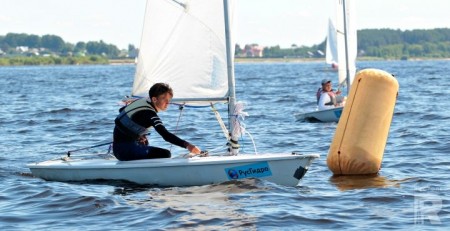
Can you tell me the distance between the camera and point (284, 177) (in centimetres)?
1308

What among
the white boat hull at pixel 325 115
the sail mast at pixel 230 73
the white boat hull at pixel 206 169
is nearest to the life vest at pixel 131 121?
the white boat hull at pixel 206 169

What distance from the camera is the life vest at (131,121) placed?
1325cm

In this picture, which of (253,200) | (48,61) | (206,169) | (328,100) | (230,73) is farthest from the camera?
(48,61)

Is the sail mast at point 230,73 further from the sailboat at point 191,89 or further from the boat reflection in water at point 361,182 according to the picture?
the boat reflection in water at point 361,182

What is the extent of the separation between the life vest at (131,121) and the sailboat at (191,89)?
43cm

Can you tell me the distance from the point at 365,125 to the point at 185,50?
285 centimetres

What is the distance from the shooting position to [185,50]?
46.2 ft

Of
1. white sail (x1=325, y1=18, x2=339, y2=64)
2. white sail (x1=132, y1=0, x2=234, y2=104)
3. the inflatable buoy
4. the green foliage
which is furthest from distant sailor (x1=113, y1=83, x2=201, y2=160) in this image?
the green foliage

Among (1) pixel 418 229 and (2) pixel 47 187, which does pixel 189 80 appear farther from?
(1) pixel 418 229

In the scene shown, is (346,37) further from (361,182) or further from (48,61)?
(48,61)

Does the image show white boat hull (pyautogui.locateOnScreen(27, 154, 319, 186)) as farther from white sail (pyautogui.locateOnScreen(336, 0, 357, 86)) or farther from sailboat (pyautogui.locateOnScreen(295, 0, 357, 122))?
white sail (pyautogui.locateOnScreen(336, 0, 357, 86))

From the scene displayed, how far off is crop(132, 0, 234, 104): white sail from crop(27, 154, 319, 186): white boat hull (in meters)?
1.14

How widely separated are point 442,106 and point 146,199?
70.7 ft

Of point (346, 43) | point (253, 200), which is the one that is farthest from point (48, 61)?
point (253, 200)
